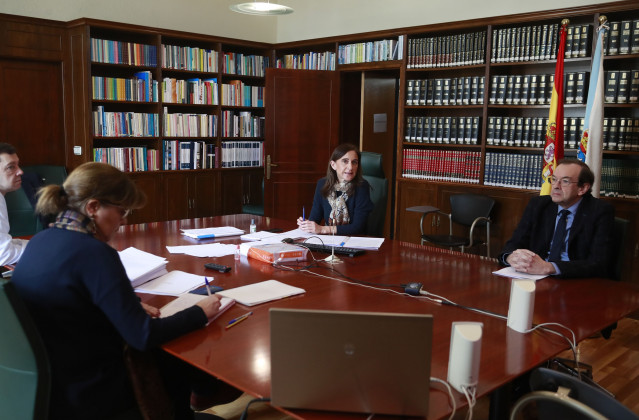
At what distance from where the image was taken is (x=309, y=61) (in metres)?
6.21

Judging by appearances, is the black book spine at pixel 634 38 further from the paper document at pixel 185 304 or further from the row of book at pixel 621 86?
the paper document at pixel 185 304

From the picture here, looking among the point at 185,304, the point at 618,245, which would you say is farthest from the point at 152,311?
the point at 618,245

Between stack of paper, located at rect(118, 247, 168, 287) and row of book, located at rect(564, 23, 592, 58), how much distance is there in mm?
3546

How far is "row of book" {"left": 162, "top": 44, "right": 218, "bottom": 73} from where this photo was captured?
5492 millimetres

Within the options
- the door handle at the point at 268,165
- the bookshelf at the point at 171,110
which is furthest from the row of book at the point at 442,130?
the bookshelf at the point at 171,110

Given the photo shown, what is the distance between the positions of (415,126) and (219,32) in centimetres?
245

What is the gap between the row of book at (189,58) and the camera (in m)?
5.49

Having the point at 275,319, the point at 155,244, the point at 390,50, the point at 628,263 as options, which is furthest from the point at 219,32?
the point at 275,319

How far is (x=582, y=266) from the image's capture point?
2377mm

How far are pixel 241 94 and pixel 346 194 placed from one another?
3.07m

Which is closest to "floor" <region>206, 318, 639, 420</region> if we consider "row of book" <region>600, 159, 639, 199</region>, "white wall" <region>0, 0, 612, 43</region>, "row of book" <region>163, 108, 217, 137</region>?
"row of book" <region>600, 159, 639, 199</region>

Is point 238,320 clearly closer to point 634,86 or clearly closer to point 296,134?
point 634,86

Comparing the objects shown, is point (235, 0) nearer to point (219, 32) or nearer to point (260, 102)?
point (219, 32)

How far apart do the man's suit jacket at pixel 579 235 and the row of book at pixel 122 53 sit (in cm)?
392
